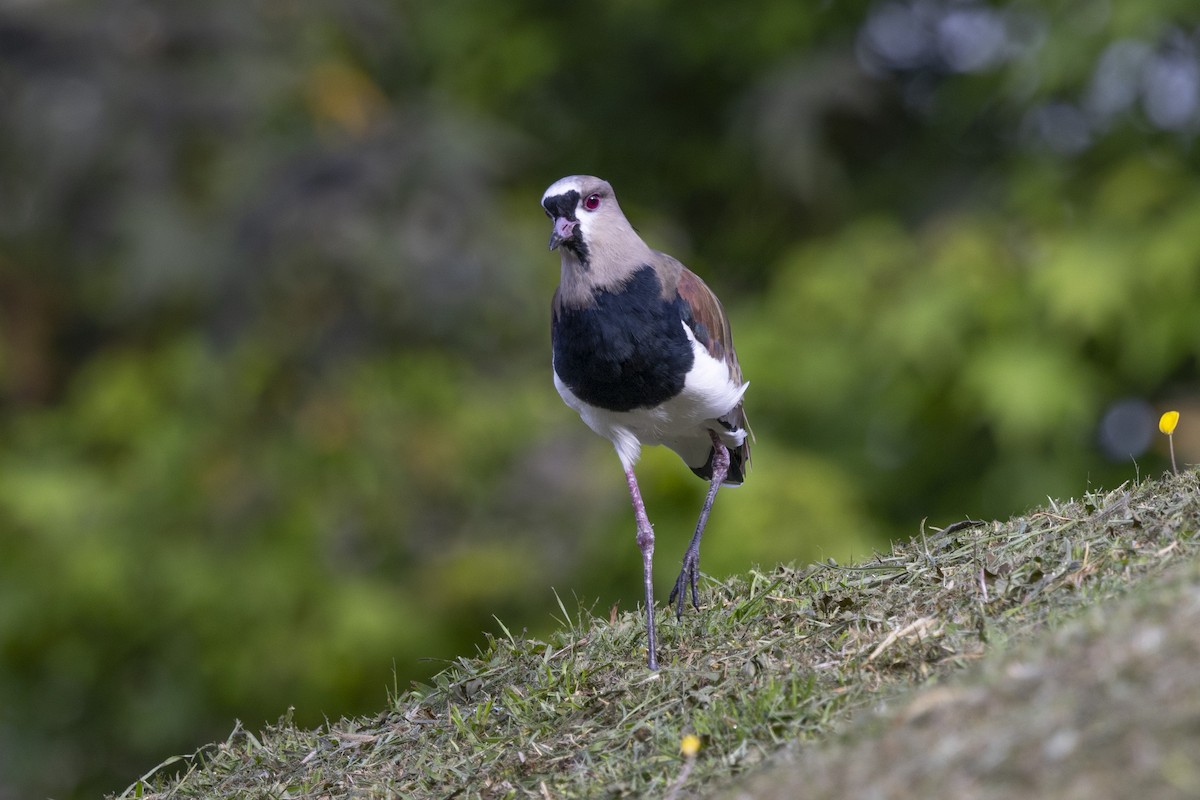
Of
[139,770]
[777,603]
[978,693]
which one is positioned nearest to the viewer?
[978,693]

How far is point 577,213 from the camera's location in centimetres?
421

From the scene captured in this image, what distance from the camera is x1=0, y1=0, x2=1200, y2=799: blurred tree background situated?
741 cm

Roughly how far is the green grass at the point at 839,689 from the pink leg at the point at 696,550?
2.7 inches

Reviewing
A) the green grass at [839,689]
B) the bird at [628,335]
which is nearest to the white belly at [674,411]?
the bird at [628,335]


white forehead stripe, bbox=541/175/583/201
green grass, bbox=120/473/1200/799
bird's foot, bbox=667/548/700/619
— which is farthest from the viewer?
white forehead stripe, bbox=541/175/583/201

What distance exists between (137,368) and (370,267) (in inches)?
73.5

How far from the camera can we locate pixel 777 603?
3664 mm

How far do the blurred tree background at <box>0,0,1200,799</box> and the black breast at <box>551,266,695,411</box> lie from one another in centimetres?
295

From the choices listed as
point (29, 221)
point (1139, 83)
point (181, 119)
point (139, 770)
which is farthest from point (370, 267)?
point (1139, 83)

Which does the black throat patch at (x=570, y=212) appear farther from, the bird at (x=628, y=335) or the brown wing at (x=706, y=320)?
the brown wing at (x=706, y=320)

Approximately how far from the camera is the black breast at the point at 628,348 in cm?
408

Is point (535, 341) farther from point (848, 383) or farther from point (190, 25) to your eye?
point (190, 25)

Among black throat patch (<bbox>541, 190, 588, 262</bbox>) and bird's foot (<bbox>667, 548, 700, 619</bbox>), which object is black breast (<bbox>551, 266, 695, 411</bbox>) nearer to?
black throat patch (<bbox>541, 190, 588, 262</bbox>)

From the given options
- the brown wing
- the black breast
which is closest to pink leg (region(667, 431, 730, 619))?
the brown wing
